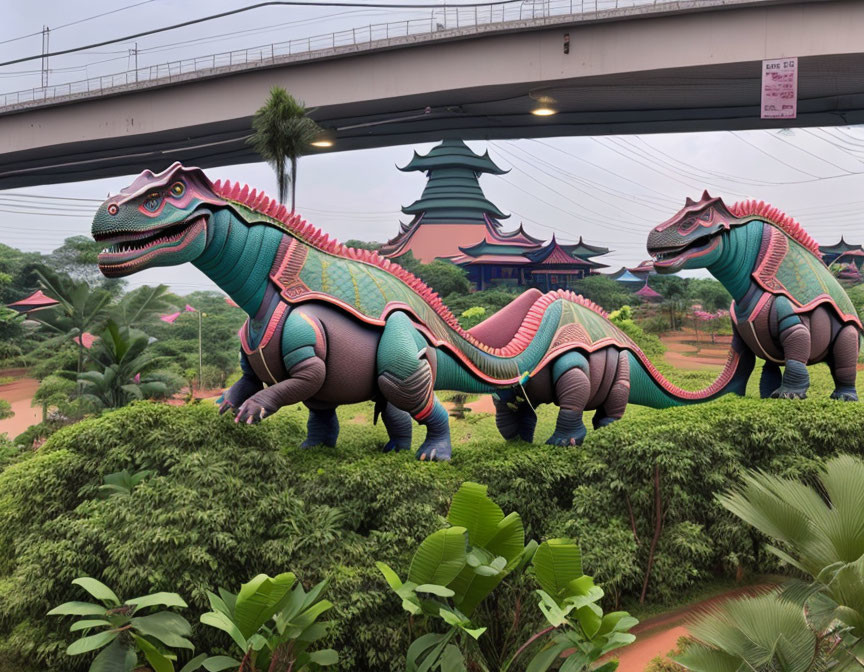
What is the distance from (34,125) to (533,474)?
19.1m

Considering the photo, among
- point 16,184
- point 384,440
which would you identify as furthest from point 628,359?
point 16,184

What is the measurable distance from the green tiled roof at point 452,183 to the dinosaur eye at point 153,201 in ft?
63.3

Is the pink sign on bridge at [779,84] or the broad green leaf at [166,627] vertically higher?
the pink sign on bridge at [779,84]

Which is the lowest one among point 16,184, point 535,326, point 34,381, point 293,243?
point 34,381

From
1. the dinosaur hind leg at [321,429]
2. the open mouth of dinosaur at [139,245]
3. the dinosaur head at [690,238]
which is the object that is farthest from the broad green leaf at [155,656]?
the dinosaur head at [690,238]

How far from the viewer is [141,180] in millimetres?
4051

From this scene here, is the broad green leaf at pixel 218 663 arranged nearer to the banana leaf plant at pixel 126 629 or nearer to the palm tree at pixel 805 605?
the banana leaf plant at pixel 126 629

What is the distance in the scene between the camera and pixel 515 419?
231 inches

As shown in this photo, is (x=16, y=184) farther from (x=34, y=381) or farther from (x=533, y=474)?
(x=533, y=474)

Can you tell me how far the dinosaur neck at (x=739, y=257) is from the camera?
5930mm

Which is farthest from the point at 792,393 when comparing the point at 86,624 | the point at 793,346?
the point at 86,624

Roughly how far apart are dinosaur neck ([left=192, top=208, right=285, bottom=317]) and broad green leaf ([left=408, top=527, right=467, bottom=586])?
2023 millimetres

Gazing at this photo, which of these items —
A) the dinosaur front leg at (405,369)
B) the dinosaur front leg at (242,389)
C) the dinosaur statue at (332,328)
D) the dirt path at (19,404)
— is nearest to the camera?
the dinosaur statue at (332,328)

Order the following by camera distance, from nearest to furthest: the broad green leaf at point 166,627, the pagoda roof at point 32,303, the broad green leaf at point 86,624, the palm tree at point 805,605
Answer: the palm tree at point 805,605
the broad green leaf at point 86,624
the broad green leaf at point 166,627
the pagoda roof at point 32,303
